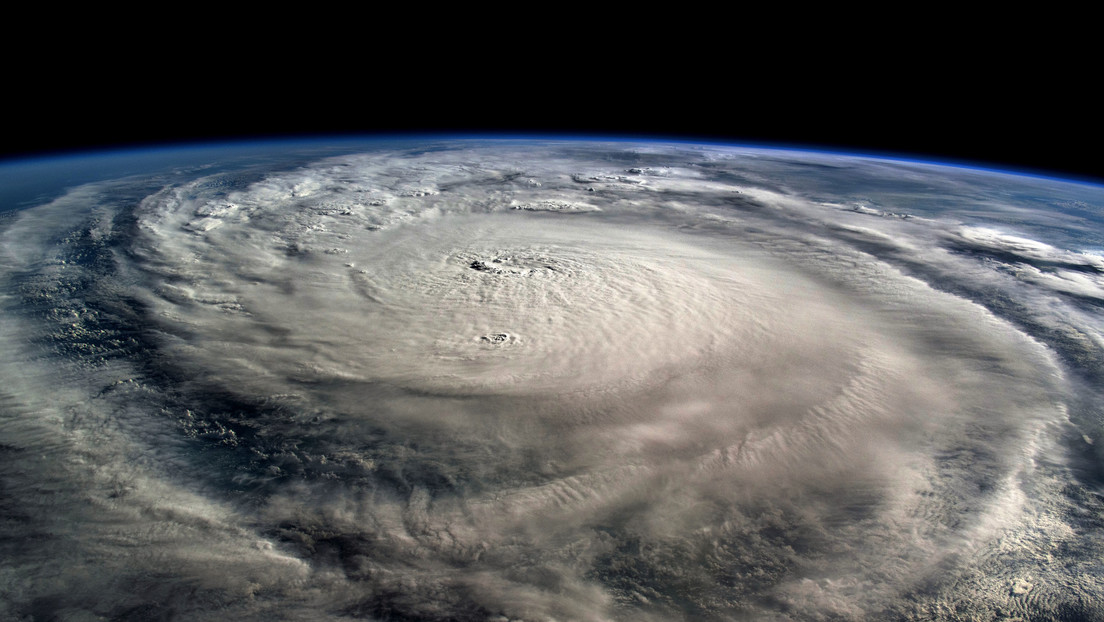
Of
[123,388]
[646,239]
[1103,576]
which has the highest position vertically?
[646,239]

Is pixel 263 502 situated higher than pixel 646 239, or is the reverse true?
pixel 646 239

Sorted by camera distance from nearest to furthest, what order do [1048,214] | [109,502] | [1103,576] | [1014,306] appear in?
[1103,576] → [109,502] → [1014,306] → [1048,214]

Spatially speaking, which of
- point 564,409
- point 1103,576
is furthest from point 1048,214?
point 564,409

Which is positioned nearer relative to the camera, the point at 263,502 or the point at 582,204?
the point at 263,502

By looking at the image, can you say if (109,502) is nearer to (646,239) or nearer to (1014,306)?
(646,239)

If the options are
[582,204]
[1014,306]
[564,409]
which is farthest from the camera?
[582,204]

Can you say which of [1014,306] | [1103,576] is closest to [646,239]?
[1014,306]
